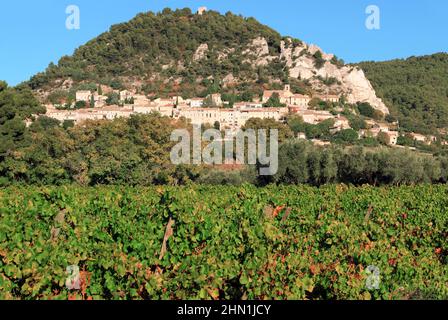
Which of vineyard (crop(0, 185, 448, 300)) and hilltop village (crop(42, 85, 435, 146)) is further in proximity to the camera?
hilltop village (crop(42, 85, 435, 146))

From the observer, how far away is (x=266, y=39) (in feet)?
474

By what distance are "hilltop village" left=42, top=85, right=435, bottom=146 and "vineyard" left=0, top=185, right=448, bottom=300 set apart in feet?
258

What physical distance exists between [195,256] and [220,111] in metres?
94.4

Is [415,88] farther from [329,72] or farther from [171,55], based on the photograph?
[171,55]

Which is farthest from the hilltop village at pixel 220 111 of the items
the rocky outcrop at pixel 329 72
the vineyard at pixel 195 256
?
the vineyard at pixel 195 256

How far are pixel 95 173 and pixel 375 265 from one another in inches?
1135

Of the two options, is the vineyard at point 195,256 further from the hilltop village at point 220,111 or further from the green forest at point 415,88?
the green forest at point 415,88

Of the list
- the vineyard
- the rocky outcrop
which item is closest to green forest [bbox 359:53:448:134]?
the rocky outcrop

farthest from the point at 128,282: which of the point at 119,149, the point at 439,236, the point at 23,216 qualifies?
the point at 119,149

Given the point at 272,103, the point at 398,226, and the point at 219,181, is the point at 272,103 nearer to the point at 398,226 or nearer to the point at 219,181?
the point at 219,181

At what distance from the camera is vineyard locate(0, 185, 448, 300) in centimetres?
673

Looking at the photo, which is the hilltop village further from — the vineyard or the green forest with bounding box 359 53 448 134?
the vineyard

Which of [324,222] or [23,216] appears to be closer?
[23,216]

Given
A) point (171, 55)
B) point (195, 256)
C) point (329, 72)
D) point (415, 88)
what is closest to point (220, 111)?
point (329, 72)
